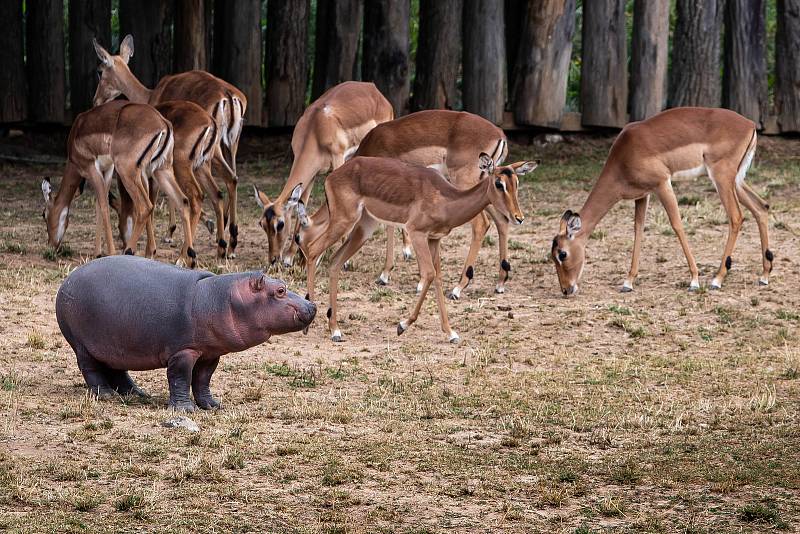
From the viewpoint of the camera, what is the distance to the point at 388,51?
48.8 ft

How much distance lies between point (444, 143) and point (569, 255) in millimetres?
1527

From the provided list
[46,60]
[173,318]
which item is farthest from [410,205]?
[46,60]

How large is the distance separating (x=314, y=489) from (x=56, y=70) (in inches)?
431

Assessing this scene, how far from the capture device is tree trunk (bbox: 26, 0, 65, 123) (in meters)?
15.4

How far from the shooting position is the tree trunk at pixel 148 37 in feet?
50.4

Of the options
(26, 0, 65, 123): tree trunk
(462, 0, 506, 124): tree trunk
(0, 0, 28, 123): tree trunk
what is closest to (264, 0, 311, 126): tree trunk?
(462, 0, 506, 124): tree trunk

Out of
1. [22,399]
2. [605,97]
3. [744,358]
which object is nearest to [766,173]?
[605,97]

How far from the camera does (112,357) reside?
6852 mm

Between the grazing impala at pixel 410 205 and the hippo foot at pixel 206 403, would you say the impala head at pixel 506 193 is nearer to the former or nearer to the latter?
the grazing impala at pixel 410 205

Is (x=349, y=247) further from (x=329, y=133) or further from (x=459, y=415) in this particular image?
(x=459, y=415)

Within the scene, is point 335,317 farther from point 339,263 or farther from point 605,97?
point 605,97

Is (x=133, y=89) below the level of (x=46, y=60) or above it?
above

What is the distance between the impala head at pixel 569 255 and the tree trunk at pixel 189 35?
6130mm

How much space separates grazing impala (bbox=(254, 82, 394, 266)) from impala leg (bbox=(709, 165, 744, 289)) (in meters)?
3.24
